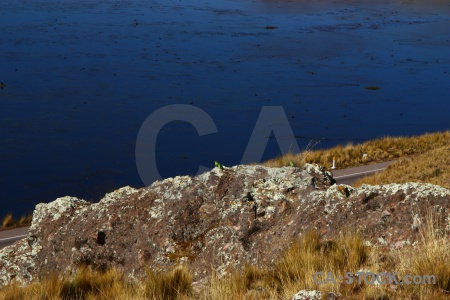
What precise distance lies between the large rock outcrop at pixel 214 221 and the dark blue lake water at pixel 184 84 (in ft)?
90.8

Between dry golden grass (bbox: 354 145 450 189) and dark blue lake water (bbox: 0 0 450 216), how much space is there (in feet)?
58.7

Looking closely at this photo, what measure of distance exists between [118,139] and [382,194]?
1576 inches

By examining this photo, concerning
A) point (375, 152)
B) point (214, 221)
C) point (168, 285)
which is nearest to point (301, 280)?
point (168, 285)

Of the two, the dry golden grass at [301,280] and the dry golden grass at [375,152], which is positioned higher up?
the dry golden grass at [301,280]

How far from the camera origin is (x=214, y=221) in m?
6.90

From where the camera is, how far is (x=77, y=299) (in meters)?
5.67

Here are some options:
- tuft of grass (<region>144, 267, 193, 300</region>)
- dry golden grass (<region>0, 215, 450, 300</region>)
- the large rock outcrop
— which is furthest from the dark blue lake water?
tuft of grass (<region>144, 267, 193, 300</region>)

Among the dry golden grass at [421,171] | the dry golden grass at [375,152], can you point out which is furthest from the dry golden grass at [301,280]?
the dry golden grass at [375,152]

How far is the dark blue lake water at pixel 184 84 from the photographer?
43250 millimetres

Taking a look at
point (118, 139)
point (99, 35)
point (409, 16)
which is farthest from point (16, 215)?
point (409, 16)

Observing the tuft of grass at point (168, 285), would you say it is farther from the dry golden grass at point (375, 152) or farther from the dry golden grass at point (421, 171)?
the dry golden grass at point (375, 152)

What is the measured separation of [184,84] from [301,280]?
48.6 metres

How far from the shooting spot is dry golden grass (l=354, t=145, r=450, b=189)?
18.1m

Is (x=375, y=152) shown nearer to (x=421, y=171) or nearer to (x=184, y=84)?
(x=421, y=171)
